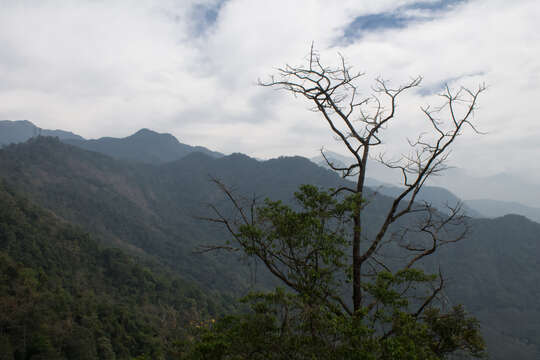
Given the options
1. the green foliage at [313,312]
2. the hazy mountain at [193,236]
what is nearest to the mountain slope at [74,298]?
the green foliage at [313,312]

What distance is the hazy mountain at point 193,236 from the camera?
95250mm

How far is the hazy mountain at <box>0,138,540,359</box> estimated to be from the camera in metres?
95.2

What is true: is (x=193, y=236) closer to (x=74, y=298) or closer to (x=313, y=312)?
(x=74, y=298)

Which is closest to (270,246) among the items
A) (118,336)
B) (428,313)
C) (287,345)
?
(287,345)

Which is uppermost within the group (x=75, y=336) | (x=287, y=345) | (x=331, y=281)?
(x=331, y=281)

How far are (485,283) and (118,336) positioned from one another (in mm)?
113151

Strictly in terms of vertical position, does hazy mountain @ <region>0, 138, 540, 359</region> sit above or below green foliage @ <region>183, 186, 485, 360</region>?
below

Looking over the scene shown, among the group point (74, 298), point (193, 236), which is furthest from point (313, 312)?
point (193, 236)

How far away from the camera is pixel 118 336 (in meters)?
43.9

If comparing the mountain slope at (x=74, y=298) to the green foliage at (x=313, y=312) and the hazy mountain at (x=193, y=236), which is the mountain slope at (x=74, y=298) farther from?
the hazy mountain at (x=193, y=236)

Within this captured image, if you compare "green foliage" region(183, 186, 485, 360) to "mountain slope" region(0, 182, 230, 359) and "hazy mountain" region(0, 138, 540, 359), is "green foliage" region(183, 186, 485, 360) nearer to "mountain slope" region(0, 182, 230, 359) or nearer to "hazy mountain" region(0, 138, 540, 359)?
"mountain slope" region(0, 182, 230, 359)

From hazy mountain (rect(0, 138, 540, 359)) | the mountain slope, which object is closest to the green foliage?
the mountain slope

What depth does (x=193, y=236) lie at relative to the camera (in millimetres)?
129625

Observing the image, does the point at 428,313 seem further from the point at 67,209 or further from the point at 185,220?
the point at 185,220
